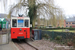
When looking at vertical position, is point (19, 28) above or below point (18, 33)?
above

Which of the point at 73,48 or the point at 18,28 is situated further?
the point at 18,28

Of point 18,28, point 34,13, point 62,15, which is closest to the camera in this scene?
point 18,28

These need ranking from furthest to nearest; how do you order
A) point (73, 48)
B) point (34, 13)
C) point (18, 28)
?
point (34, 13)
point (18, 28)
point (73, 48)

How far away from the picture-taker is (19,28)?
27.9 ft

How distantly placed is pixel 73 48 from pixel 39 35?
5283 millimetres

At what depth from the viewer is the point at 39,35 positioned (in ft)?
32.7

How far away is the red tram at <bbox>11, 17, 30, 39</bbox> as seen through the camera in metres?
8.45

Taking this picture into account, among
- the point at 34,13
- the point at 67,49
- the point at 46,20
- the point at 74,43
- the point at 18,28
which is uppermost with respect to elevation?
the point at 34,13

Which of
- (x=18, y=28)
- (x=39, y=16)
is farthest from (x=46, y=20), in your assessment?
(x=18, y=28)

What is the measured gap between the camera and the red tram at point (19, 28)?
27.7 ft

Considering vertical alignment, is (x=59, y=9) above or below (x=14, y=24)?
above

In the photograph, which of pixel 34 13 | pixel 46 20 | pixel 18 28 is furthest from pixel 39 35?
pixel 34 13

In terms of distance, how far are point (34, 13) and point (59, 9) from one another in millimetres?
3556

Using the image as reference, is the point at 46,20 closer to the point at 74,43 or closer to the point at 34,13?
the point at 34,13
